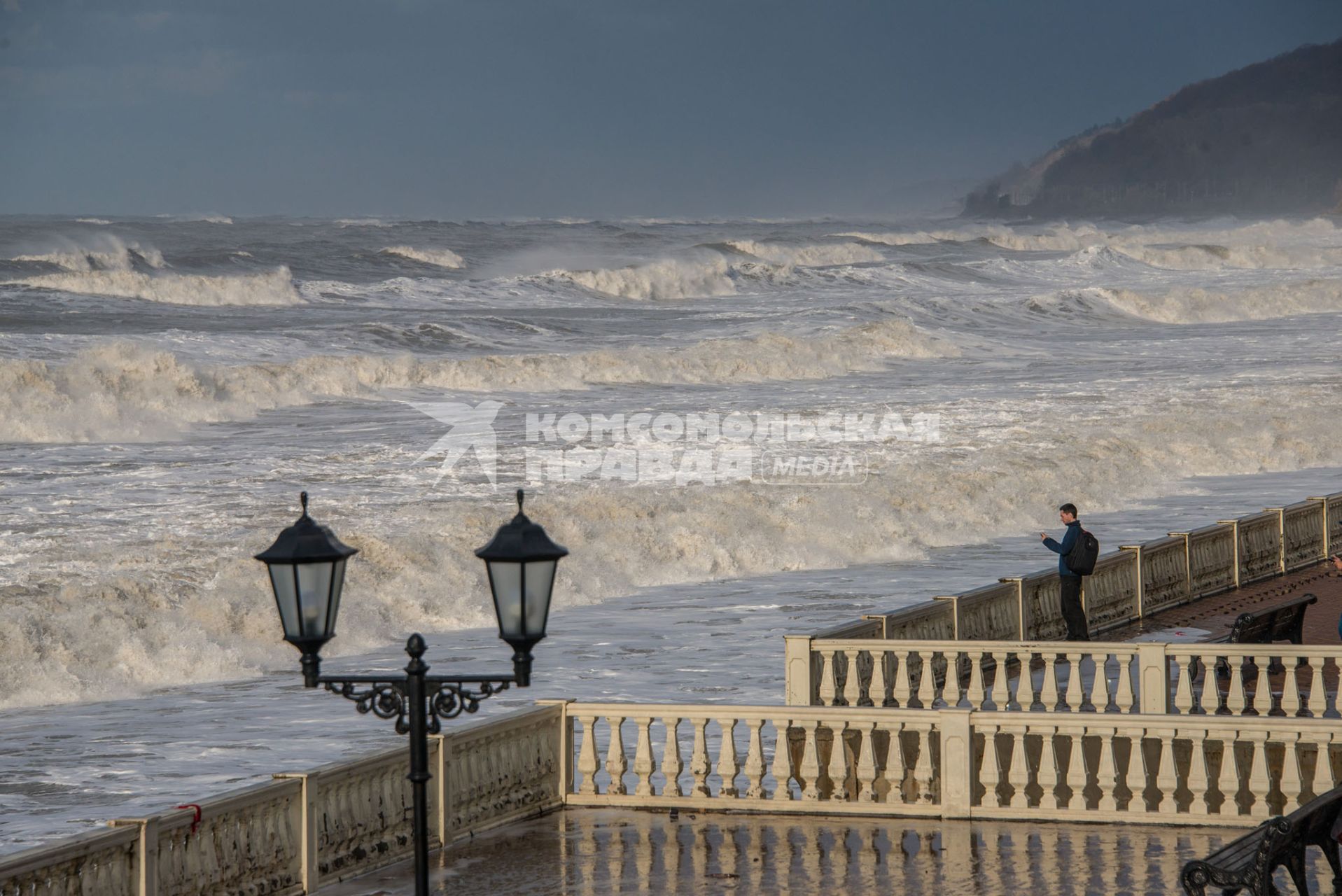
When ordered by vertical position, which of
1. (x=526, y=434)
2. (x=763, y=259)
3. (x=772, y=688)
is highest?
(x=763, y=259)

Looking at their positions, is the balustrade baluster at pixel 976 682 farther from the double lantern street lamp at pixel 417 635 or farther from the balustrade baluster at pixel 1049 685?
the double lantern street lamp at pixel 417 635

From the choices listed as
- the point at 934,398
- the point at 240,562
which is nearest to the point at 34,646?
the point at 240,562

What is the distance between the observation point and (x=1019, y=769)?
9477 mm

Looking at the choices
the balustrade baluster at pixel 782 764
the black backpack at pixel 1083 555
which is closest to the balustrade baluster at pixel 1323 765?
the balustrade baluster at pixel 782 764

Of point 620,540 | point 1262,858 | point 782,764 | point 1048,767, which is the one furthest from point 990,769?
point 620,540

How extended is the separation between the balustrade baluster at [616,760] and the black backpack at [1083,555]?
5.58 m

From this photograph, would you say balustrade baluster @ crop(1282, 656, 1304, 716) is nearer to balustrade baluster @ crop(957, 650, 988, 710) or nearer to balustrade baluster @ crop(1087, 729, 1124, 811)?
balustrade baluster @ crop(957, 650, 988, 710)

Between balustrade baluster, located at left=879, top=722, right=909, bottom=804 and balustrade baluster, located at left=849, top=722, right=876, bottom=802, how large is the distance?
7 cm

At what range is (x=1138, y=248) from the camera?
112m

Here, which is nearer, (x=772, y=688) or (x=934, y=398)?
(x=772, y=688)

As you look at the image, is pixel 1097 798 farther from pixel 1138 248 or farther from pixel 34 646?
pixel 1138 248

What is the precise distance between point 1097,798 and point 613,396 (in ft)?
120

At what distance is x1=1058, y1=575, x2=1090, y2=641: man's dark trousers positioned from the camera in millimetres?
14719

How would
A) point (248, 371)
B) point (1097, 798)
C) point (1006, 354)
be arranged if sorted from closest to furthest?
point (1097, 798), point (248, 371), point (1006, 354)
